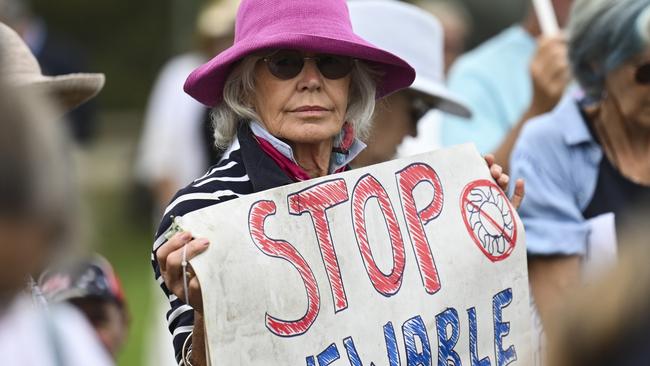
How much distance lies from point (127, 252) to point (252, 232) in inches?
522

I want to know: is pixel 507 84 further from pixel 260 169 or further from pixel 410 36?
pixel 260 169

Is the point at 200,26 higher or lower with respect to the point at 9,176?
higher

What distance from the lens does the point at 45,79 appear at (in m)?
3.78

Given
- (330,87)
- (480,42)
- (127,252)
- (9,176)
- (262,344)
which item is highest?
(480,42)

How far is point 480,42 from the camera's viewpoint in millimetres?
15125

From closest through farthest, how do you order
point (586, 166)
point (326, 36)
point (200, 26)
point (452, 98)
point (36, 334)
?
point (36, 334)
point (326, 36)
point (586, 166)
point (452, 98)
point (200, 26)

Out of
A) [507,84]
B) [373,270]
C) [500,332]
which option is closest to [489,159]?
[500,332]

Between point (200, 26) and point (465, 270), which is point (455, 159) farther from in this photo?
point (200, 26)

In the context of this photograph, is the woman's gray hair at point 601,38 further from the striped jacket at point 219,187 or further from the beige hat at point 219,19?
the beige hat at point 219,19

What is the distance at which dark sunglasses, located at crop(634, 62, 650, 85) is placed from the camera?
178 inches

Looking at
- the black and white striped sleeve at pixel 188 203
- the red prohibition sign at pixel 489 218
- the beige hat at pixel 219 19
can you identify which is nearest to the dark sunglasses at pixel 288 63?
the black and white striped sleeve at pixel 188 203

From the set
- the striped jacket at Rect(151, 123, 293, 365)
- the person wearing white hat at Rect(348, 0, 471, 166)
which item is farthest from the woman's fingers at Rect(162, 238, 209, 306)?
the person wearing white hat at Rect(348, 0, 471, 166)

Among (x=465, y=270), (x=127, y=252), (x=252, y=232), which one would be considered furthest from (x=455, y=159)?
(x=127, y=252)

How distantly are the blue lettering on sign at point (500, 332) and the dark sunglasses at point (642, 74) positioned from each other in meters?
1.14
